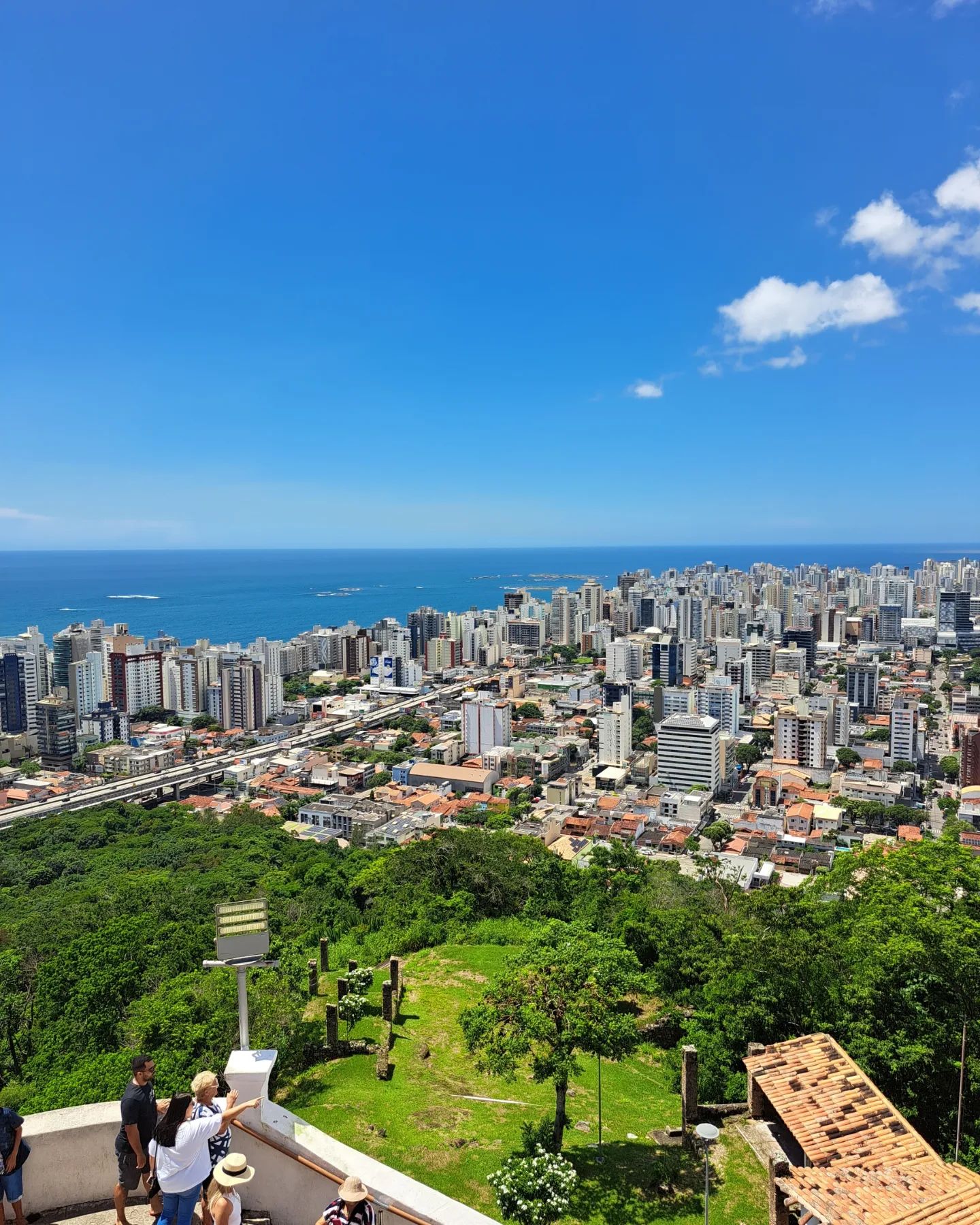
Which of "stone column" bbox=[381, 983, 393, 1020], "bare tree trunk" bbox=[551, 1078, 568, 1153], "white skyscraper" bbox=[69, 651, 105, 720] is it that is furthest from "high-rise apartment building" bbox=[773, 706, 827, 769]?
"white skyscraper" bbox=[69, 651, 105, 720]

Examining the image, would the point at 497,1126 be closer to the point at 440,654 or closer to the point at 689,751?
the point at 689,751

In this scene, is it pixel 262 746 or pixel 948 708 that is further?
pixel 948 708

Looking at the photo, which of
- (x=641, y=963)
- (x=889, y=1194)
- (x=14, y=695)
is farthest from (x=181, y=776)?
(x=889, y=1194)

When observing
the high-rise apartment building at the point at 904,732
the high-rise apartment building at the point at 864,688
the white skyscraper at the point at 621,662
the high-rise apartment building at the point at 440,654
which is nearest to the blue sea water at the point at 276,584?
the high-rise apartment building at the point at 440,654

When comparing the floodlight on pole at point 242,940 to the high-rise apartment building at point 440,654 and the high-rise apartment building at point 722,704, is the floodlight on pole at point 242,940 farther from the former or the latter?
the high-rise apartment building at point 440,654

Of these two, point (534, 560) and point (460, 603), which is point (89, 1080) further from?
point (534, 560)

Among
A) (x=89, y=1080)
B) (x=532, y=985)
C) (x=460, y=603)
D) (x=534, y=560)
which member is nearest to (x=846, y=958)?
(x=532, y=985)
